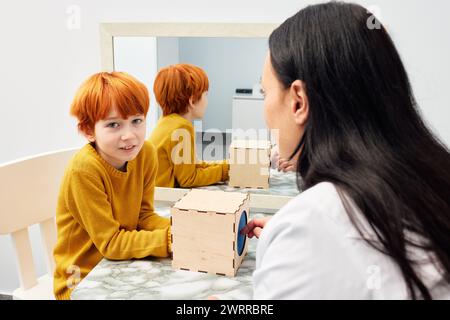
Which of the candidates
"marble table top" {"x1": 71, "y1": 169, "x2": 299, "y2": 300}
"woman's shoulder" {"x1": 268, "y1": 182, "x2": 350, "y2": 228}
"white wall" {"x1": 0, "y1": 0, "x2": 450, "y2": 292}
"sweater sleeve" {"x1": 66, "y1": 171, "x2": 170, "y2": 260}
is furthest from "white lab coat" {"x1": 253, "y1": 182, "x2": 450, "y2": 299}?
"white wall" {"x1": 0, "y1": 0, "x2": 450, "y2": 292}

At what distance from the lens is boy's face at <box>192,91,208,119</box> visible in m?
1.25

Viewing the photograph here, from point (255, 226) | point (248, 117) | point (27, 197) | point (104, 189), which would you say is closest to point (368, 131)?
point (255, 226)

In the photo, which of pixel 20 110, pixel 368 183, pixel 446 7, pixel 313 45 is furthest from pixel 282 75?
pixel 20 110

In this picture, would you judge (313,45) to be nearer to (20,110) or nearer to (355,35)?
(355,35)

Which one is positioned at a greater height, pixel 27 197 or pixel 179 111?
pixel 179 111

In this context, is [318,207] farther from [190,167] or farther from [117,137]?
[190,167]

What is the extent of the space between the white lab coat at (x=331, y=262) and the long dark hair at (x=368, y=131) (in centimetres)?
2

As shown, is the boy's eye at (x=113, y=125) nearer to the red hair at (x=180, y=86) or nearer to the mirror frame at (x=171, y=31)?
the red hair at (x=180, y=86)

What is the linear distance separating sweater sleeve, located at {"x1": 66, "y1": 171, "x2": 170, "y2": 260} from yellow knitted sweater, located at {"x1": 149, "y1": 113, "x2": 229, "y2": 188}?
369 millimetres

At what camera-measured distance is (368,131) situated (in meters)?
0.57

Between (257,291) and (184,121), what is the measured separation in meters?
0.74

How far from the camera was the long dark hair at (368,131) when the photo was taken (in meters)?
0.53

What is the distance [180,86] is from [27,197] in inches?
20.6

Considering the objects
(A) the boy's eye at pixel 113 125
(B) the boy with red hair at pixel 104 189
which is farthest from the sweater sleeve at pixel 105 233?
(A) the boy's eye at pixel 113 125
